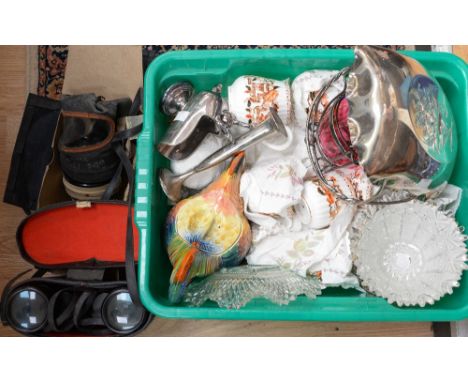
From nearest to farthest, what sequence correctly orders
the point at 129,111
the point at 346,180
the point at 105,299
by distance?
the point at 346,180, the point at 105,299, the point at 129,111

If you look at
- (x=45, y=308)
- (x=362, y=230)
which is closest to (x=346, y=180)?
(x=362, y=230)

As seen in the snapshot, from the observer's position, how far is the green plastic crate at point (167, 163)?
72 centimetres

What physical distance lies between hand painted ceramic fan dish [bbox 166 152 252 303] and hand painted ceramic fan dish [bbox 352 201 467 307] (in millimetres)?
205

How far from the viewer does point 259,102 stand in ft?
2.45

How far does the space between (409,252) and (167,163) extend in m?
0.45

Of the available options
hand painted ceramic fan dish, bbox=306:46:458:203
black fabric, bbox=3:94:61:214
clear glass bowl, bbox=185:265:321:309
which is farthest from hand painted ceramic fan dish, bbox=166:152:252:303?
black fabric, bbox=3:94:61:214

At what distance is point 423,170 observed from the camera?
2.06 ft

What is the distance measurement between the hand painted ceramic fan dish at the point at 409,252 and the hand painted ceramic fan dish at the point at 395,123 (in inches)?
4.3

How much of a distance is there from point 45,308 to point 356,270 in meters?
0.56

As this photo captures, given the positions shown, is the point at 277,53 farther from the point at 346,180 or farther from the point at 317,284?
the point at 317,284

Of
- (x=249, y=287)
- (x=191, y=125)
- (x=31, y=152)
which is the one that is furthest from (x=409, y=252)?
(x=31, y=152)

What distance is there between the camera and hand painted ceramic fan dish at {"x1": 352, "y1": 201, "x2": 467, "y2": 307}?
758 mm

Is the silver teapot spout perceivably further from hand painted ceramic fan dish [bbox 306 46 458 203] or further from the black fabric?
the black fabric

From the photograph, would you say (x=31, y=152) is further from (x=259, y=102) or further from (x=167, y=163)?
(x=259, y=102)
